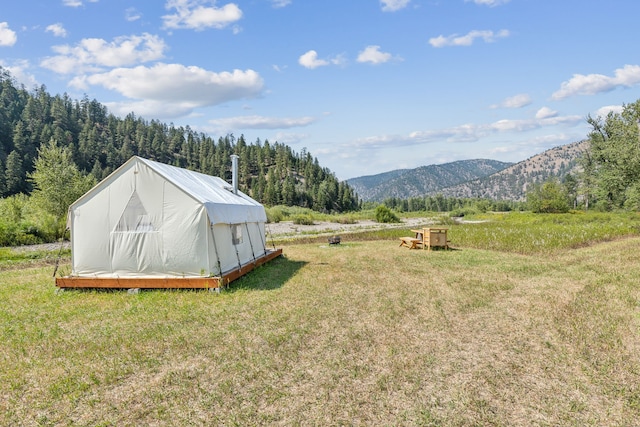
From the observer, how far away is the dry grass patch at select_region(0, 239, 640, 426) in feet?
14.1

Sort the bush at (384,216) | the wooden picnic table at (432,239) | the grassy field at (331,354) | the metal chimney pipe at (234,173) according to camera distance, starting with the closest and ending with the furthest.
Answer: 1. the grassy field at (331,354)
2. the metal chimney pipe at (234,173)
3. the wooden picnic table at (432,239)
4. the bush at (384,216)

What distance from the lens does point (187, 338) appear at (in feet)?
21.9

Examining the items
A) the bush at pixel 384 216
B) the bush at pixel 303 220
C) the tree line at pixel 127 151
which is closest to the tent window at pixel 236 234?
the bush at pixel 303 220

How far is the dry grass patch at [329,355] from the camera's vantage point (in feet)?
14.1

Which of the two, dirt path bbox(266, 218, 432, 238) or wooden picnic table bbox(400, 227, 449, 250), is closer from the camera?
Result: wooden picnic table bbox(400, 227, 449, 250)

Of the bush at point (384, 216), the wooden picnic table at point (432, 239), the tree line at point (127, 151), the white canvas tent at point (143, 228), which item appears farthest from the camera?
the tree line at point (127, 151)

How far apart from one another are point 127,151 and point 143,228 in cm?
11382

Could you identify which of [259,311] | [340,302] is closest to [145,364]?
[259,311]

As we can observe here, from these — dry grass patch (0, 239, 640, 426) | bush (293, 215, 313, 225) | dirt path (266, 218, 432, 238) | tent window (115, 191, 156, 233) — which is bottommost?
dry grass patch (0, 239, 640, 426)

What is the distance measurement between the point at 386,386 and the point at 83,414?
361 cm

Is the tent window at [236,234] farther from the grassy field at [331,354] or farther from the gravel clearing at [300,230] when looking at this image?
the gravel clearing at [300,230]

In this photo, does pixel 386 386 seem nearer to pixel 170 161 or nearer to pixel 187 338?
pixel 187 338

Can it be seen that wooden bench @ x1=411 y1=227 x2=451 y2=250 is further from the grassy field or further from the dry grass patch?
the dry grass patch

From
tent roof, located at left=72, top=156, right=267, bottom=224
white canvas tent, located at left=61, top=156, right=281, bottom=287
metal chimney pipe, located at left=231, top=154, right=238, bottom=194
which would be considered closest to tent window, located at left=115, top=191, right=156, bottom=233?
white canvas tent, located at left=61, top=156, right=281, bottom=287
